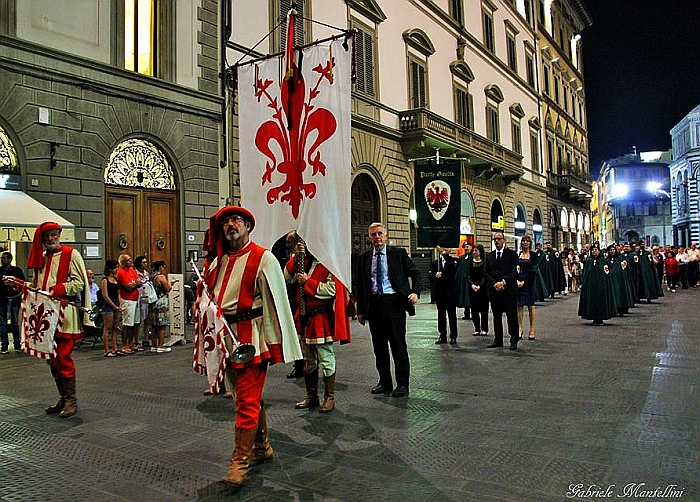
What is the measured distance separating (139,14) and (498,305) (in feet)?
36.3

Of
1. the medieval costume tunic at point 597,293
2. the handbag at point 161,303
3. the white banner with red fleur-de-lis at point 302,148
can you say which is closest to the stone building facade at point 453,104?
the handbag at point 161,303

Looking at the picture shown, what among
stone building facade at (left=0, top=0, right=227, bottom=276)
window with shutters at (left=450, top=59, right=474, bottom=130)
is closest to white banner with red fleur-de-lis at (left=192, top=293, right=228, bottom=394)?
stone building facade at (left=0, top=0, right=227, bottom=276)

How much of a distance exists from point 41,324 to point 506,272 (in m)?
7.13

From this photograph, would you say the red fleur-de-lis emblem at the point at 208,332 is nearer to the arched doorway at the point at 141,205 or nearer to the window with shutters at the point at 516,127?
the arched doorway at the point at 141,205

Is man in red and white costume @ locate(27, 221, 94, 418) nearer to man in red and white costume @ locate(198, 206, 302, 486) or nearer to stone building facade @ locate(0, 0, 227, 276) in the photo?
man in red and white costume @ locate(198, 206, 302, 486)

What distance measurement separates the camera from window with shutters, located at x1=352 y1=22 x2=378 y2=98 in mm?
21578

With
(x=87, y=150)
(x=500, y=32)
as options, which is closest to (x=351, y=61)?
(x=87, y=150)

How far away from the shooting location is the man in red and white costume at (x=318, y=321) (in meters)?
6.12

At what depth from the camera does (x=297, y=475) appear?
4.21 m

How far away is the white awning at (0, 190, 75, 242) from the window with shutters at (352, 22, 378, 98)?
41.0 feet

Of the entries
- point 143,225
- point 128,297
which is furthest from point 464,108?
point 128,297

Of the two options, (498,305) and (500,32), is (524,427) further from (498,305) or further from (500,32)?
(500,32)

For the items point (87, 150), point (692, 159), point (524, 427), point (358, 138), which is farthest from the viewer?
point (692, 159)

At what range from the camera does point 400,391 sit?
6629mm
